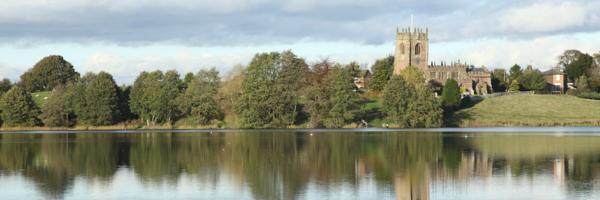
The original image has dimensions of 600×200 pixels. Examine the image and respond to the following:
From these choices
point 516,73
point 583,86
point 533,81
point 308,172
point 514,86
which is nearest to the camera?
point 308,172

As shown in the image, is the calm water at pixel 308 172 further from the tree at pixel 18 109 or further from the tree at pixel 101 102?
the tree at pixel 18 109

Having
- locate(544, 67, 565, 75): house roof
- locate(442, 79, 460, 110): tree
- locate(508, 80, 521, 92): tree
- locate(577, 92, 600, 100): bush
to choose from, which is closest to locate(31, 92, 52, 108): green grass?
locate(442, 79, 460, 110): tree

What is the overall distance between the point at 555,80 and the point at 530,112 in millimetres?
54519

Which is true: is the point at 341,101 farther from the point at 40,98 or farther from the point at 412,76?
the point at 40,98

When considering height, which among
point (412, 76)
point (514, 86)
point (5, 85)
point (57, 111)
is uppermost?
point (412, 76)

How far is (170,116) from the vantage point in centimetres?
10438

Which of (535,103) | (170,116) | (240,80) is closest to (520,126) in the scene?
(535,103)

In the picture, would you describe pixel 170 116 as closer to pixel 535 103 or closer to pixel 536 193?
pixel 535 103

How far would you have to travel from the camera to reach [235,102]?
101 m

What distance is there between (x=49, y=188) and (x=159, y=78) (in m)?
78.5

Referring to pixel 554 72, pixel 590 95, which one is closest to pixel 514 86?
pixel 590 95

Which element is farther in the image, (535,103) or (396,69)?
(396,69)

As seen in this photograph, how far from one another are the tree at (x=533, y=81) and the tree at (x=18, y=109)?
78.4m

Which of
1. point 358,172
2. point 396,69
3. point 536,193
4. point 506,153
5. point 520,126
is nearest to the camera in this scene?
point 536,193
